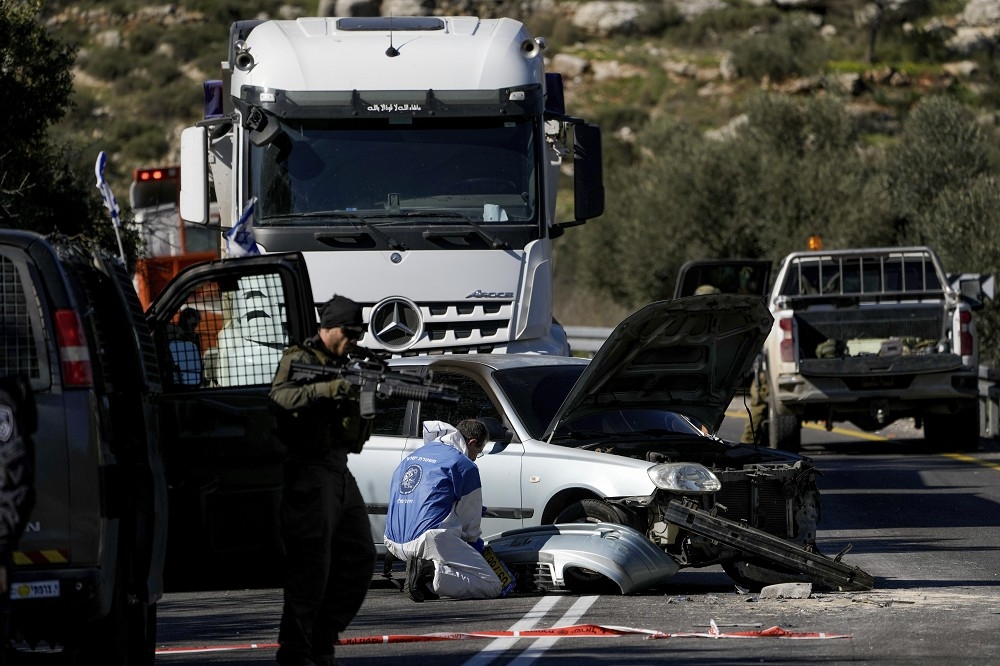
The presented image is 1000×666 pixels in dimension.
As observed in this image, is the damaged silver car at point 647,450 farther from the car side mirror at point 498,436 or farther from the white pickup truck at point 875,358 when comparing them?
the white pickup truck at point 875,358

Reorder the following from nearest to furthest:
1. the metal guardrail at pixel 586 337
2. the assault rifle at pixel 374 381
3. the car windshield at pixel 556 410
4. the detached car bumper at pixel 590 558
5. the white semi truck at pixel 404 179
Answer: the assault rifle at pixel 374 381
the detached car bumper at pixel 590 558
the car windshield at pixel 556 410
the white semi truck at pixel 404 179
the metal guardrail at pixel 586 337

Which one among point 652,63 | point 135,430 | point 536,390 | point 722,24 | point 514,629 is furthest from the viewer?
point 722,24

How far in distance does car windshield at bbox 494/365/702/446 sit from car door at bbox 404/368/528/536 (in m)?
0.15

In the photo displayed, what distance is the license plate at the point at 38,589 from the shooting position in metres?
5.76

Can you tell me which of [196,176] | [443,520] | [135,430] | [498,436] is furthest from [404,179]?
[135,430]

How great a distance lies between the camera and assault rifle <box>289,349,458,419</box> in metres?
6.72

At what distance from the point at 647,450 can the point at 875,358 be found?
807 cm

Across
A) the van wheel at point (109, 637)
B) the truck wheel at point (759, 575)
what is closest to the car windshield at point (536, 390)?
the truck wheel at point (759, 575)

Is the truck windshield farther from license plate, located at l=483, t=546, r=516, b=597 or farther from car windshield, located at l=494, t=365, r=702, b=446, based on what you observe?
license plate, located at l=483, t=546, r=516, b=597

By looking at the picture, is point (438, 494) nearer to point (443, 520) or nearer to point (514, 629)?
point (443, 520)

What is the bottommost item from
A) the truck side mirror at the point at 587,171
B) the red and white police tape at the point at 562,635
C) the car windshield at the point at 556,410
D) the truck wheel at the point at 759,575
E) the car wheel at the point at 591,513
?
the truck wheel at the point at 759,575

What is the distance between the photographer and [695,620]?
8531 millimetres

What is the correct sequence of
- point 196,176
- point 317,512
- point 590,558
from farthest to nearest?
point 196,176 < point 590,558 < point 317,512

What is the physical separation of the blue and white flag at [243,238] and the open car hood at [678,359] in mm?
2732
